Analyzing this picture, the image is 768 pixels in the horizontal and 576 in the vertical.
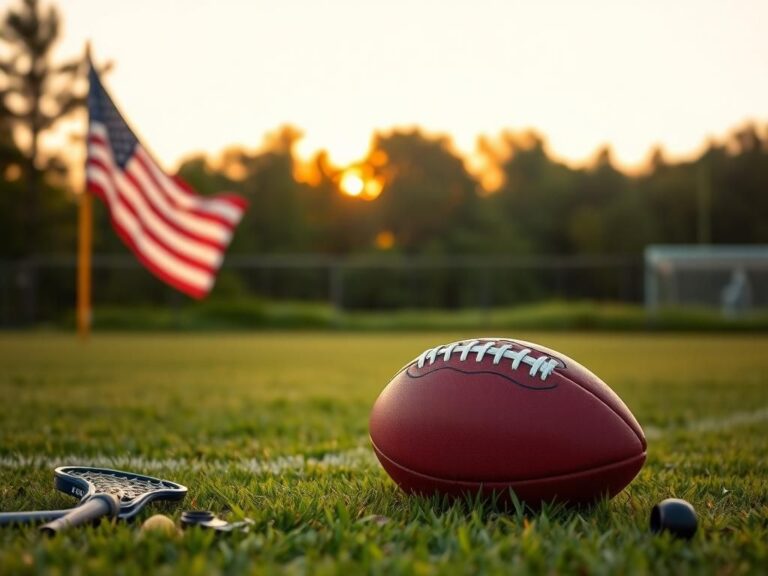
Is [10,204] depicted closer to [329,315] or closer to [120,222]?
[329,315]

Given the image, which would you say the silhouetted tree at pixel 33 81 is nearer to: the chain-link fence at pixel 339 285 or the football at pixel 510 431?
the chain-link fence at pixel 339 285

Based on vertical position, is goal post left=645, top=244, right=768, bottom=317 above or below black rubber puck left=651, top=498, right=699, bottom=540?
below

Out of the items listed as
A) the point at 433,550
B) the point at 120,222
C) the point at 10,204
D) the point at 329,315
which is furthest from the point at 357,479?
the point at 10,204

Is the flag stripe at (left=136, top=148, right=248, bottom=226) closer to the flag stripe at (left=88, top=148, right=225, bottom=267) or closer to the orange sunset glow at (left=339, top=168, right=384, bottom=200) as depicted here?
the flag stripe at (left=88, top=148, right=225, bottom=267)

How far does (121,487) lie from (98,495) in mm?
251

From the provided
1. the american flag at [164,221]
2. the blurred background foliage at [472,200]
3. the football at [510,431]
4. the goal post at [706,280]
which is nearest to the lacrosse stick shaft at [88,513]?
the football at [510,431]

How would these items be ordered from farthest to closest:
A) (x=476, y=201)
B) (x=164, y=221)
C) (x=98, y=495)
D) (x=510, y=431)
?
(x=476, y=201)
(x=164, y=221)
(x=510, y=431)
(x=98, y=495)

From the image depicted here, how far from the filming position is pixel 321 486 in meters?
2.27

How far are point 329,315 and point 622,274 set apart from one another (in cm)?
824

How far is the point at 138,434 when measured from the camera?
11.4 feet

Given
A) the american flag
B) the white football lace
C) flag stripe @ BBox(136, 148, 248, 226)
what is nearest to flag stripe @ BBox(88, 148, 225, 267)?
the american flag

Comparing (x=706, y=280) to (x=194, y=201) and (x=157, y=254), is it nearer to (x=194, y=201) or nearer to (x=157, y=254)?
(x=194, y=201)

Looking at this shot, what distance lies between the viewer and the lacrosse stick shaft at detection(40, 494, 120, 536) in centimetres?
163

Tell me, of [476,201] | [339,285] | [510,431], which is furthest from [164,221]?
[476,201]
